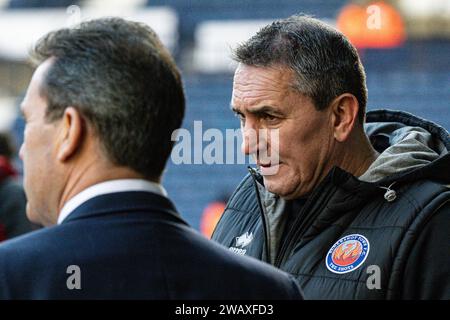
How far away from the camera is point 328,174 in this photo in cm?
232

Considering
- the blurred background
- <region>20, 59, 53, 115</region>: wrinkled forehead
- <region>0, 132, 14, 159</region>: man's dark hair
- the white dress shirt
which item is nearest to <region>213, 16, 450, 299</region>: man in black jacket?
the white dress shirt

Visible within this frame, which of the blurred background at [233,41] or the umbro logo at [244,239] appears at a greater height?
the umbro logo at [244,239]

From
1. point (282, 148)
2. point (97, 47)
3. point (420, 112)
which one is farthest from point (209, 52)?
point (97, 47)

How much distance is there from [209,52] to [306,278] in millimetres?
8755

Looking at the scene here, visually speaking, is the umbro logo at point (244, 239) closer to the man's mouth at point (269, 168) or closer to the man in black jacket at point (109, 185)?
the man's mouth at point (269, 168)

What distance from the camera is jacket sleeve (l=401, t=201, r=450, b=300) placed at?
2066mm

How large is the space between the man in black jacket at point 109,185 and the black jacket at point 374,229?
27.5 inches

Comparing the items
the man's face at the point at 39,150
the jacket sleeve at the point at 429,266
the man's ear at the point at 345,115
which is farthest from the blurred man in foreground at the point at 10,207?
the man's face at the point at 39,150

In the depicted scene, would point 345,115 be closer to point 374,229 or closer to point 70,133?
point 374,229

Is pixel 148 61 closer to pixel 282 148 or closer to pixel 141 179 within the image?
pixel 141 179

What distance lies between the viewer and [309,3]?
37.1 ft

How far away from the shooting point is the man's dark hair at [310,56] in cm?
238

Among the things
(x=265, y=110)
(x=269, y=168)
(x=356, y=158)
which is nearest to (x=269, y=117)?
(x=265, y=110)

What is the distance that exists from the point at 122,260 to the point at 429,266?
3.19 feet
